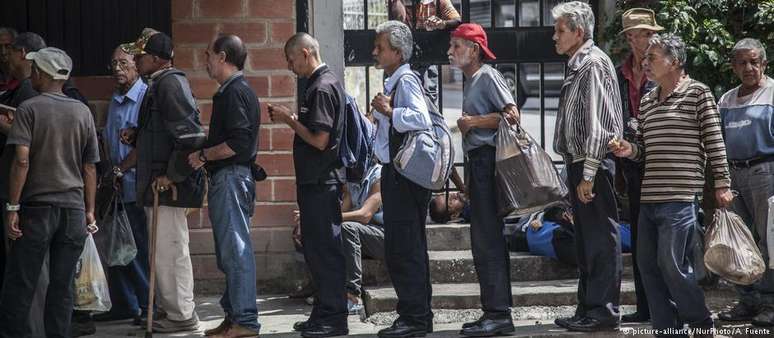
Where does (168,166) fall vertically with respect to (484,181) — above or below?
above

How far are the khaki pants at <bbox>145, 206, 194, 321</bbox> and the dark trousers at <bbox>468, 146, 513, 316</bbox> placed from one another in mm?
1863

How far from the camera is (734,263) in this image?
761 cm

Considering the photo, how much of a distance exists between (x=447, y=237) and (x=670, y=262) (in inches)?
105

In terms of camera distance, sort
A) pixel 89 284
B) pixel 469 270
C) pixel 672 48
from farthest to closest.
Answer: pixel 469 270 → pixel 89 284 → pixel 672 48

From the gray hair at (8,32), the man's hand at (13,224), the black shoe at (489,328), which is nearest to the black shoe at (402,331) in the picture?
the black shoe at (489,328)

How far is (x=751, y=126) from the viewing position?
8508 millimetres

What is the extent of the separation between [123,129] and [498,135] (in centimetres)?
264

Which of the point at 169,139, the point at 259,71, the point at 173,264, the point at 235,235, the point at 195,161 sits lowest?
the point at 173,264

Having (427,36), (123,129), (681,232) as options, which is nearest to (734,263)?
(681,232)

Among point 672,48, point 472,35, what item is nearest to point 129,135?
point 472,35

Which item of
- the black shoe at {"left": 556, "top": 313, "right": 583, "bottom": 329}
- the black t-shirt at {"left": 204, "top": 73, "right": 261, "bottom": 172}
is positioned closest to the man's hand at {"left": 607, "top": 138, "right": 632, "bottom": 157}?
the black shoe at {"left": 556, "top": 313, "right": 583, "bottom": 329}

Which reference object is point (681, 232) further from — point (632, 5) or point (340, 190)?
point (632, 5)

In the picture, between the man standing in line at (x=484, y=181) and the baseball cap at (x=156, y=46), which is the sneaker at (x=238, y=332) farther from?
the baseball cap at (x=156, y=46)

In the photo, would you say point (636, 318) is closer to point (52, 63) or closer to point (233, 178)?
point (233, 178)
